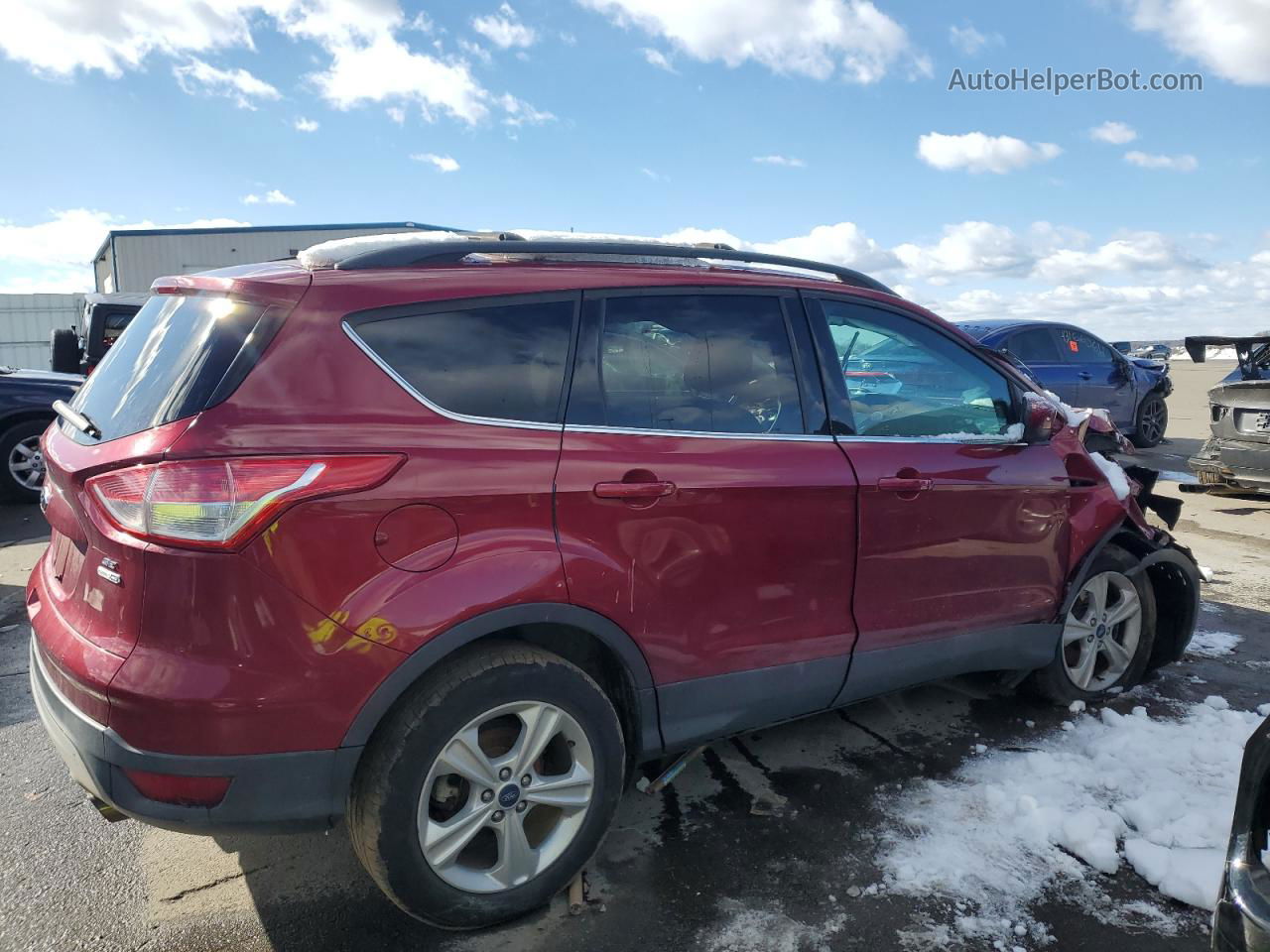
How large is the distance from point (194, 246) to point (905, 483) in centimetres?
2626

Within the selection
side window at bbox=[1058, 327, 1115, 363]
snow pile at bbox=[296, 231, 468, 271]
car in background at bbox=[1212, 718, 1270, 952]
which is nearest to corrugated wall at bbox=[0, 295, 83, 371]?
side window at bbox=[1058, 327, 1115, 363]

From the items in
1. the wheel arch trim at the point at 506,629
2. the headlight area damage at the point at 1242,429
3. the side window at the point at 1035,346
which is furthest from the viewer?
the side window at the point at 1035,346

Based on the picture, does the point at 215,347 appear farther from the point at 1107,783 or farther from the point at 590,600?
the point at 1107,783

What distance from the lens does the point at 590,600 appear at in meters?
2.54

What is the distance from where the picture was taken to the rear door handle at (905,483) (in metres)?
3.16

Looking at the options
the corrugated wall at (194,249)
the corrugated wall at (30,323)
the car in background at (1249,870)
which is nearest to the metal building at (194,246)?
the corrugated wall at (194,249)

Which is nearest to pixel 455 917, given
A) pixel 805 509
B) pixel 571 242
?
pixel 805 509

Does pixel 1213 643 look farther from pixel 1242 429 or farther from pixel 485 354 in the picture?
pixel 485 354

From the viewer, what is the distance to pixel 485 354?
2.52 metres

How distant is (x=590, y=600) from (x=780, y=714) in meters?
0.93

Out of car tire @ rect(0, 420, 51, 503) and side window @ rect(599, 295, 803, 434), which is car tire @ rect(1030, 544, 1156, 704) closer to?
side window @ rect(599, 295, 803, 434)

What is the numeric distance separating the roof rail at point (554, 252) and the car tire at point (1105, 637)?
1660 millimetres

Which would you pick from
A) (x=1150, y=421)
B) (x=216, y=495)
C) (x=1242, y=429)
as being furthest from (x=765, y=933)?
(x=1150, y=421)

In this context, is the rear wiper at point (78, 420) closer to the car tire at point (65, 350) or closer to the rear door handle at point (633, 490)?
the rear door handle at point (633, 490)
